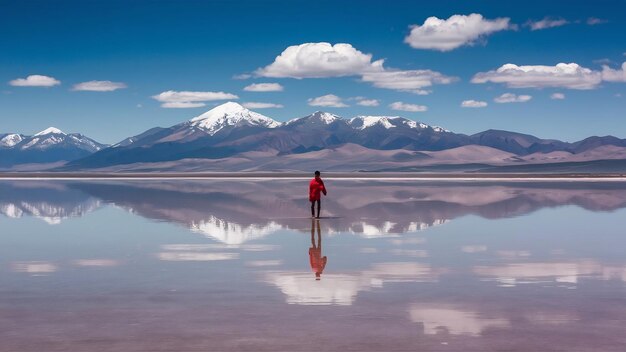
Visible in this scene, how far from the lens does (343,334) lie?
415 inches

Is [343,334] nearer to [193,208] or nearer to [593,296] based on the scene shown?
[593,296]

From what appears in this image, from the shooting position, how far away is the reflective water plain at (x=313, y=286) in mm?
10406

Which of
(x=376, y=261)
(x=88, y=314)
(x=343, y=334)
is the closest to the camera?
(x=343, y=334)

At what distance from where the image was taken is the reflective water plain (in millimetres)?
10406

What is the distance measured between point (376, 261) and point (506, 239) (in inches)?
266

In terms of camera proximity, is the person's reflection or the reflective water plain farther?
the person's reflection

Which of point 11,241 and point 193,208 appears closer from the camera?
Result: point 11,241

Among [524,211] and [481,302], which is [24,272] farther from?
[524,211]

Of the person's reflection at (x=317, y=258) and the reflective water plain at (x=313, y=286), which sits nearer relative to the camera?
the reflective water plain at (x=313, y=286)

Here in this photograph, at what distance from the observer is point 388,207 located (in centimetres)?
3944

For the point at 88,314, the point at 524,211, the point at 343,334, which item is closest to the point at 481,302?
the point at 343,334

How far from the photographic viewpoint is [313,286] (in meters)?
14.6

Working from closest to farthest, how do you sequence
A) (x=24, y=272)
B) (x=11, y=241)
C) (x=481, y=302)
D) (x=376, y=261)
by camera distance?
1. (x=481, y=302)
2. (x=24, y=272)
3. (x=376, y=261)
4. (x=11, y=241)

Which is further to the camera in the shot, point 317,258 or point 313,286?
point 317,258
